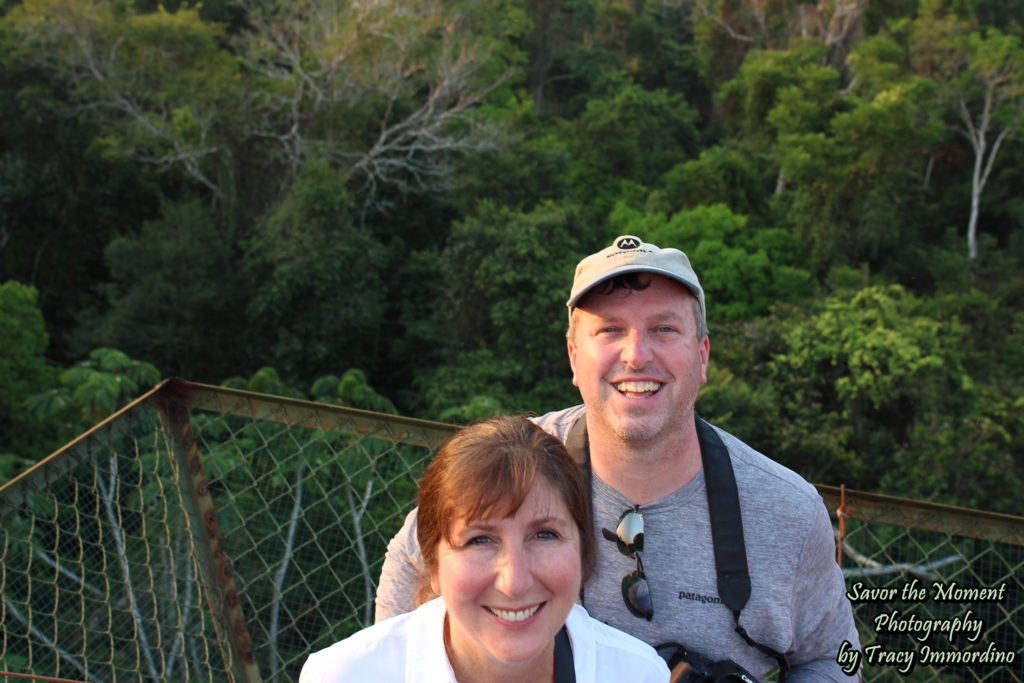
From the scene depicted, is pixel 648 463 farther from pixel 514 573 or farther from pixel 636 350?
pixel 514 573

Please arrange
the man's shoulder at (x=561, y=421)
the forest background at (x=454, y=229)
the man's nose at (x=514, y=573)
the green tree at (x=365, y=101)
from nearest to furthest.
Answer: the man's nose at (x=514, y=573), the man's shoulder at (x=561, y=421), the forest background at (x=454, y=229), the green tree at (x=365, y=101)

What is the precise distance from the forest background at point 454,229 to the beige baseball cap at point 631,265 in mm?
7468

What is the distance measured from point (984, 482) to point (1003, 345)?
21.5ft

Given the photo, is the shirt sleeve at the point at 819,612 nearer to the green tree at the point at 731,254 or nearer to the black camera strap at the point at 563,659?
the black camera strap at the point at 563,659

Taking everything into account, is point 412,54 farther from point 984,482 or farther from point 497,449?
point 497,449

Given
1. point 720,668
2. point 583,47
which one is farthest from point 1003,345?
point 720,668

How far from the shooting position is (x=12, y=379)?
10344 mm

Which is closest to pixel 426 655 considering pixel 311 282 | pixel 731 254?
pixel 311 282

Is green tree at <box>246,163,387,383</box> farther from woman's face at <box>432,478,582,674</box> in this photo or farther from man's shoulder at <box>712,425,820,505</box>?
woman's face at <box>432,478,582,674</box>

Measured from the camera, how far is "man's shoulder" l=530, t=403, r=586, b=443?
5.35ft

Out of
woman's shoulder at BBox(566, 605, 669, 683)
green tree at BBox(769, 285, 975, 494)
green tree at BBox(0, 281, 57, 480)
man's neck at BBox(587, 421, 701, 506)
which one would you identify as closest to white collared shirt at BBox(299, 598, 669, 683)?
woman's shoulder at BBox(566, 605, 669, 683)

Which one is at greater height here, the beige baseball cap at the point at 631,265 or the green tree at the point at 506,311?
the beige baseball cap at the point at 631,265

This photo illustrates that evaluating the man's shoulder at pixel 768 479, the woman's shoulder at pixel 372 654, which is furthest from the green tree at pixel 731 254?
the woman's shoulder at pixel 372 654

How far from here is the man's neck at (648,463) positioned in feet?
4.87
